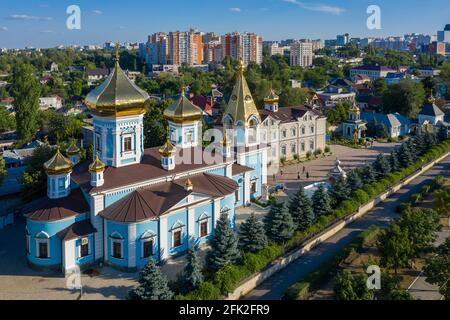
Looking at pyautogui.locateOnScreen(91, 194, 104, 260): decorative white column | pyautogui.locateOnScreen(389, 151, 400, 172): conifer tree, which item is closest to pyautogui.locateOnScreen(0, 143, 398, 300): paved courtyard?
pyautogui.locateOnScreen(91, 194, 104, 260): decorative white column

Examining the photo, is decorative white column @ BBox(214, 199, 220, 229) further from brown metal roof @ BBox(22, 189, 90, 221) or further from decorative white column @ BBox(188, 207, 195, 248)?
brown metal roof @ BBox(22, 189, 90, 221)

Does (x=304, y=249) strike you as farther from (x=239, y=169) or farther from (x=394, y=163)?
(x=394, y=163)

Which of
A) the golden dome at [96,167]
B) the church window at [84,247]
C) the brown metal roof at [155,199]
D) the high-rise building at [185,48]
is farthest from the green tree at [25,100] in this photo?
the high-rise building at [185,48]

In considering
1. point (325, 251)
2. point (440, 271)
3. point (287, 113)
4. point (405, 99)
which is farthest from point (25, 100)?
point (405, 99)

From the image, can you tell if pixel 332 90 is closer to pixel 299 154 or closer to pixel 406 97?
pixel 406 97

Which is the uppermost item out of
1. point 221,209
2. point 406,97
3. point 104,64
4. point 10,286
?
point 104,64
